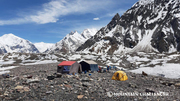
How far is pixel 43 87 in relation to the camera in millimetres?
14594

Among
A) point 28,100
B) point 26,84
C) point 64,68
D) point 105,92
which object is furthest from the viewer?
point 64,68

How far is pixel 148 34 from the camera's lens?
178m

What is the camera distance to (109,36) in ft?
600

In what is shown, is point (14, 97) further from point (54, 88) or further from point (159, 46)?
point (159, 46)

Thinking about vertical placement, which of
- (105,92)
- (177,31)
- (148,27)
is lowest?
(105,92)

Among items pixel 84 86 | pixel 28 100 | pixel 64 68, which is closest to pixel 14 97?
pixel 28 100

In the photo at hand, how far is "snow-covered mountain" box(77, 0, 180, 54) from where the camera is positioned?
153m

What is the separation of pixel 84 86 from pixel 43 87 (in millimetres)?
4813

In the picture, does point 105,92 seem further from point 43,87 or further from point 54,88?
point 43,87

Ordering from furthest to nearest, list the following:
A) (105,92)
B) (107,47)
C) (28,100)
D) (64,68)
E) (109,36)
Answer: (109,36), (107,47), (64,68), (105,92), (28,100)

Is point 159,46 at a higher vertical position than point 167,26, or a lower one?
lower

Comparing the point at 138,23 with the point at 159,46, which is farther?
the point at 138,23

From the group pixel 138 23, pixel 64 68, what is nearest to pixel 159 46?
pixel 138 23

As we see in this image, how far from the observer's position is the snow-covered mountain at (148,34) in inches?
6029
